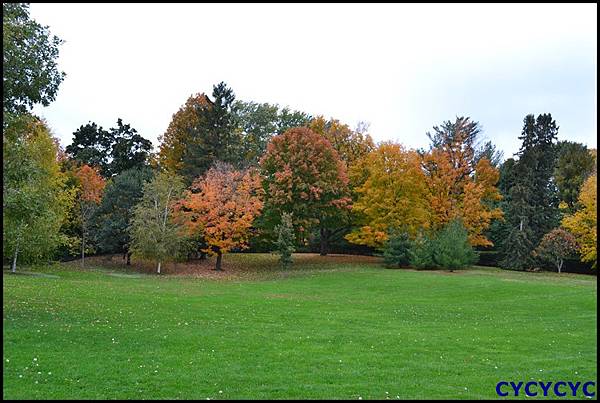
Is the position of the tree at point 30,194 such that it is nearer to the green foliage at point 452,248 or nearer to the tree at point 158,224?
the tree at point 158,224

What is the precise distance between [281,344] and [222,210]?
95.0ft

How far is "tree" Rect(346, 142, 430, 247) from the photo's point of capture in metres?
41.3

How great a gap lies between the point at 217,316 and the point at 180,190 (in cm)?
2567

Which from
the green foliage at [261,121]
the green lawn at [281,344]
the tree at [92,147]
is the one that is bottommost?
the green lawn at [281,344]

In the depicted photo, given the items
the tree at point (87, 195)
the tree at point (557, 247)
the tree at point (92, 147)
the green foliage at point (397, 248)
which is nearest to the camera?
the green foliage at point (397, 248)

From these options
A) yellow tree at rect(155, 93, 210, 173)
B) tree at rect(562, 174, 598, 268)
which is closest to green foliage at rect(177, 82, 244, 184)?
yellow tree at rect(155, 93, 210, 173)

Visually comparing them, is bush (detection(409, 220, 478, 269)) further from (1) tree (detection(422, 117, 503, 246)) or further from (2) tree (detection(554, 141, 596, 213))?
(2) tree (detection(554, 141, 596, 213))

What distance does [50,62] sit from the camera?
15133 millimetres

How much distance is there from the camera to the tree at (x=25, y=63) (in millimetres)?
13805

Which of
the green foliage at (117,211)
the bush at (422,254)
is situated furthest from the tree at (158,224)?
the bush at (422,254)

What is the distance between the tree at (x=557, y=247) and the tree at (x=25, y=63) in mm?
38334

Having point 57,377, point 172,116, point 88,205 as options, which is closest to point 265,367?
point 57,377

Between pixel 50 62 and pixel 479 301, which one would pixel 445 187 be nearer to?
pixel 479 301

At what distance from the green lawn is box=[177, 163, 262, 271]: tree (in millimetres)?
15649
